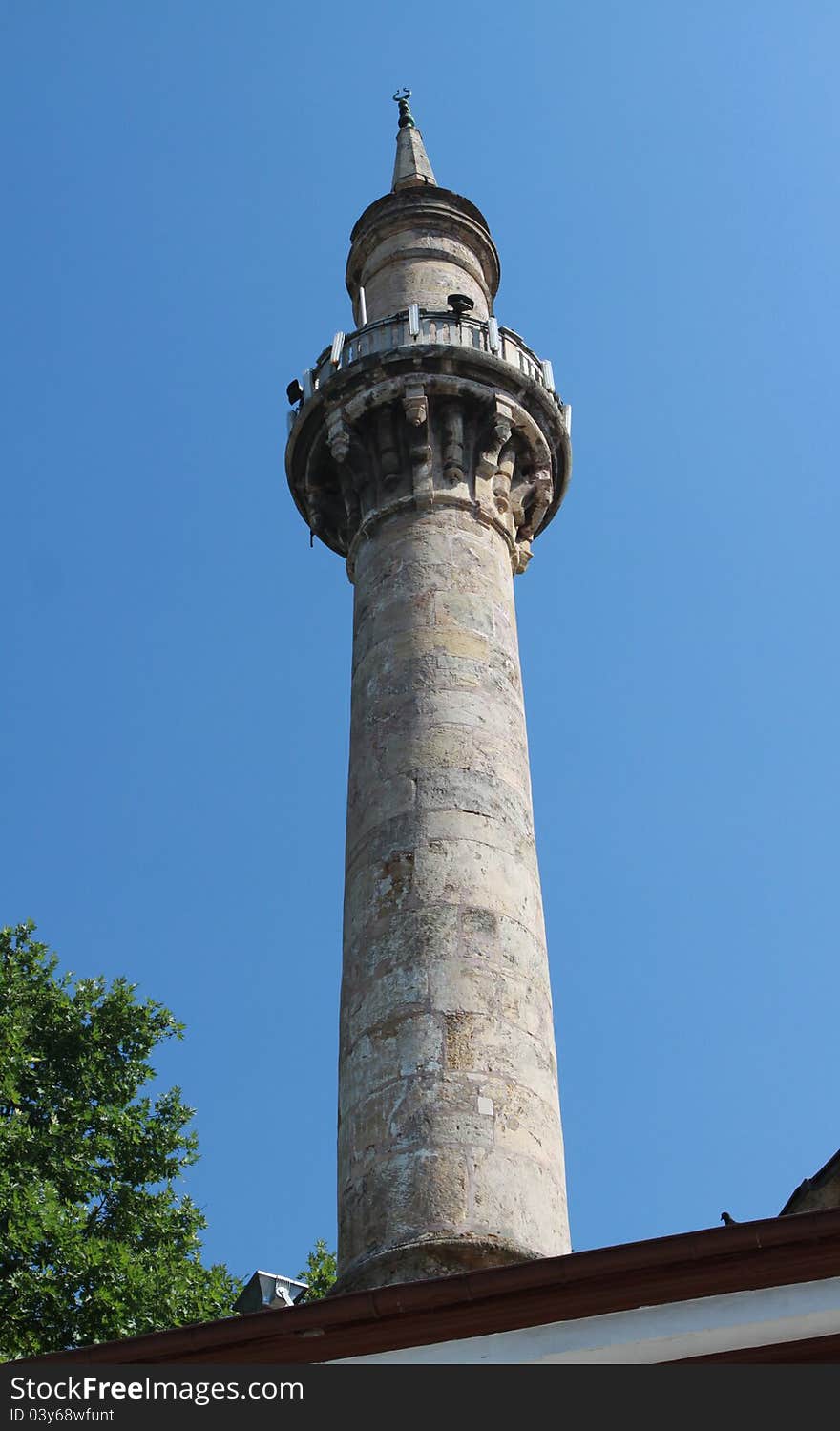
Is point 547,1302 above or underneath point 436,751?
underneath

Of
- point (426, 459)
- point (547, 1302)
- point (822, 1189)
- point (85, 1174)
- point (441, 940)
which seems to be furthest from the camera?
point (85, 1174)

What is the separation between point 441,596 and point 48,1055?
790cm

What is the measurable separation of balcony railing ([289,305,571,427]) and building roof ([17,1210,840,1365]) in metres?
9.92

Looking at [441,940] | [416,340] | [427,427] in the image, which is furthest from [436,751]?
[416,340]

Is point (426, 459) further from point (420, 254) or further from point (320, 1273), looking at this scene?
point (320, 1273)

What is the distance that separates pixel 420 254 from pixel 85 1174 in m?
9.53

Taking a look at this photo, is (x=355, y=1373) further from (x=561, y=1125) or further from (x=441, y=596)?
(x=441, y=596)

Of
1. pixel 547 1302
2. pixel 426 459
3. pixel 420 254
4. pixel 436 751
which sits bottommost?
pixel 547 1302

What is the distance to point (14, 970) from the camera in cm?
1920

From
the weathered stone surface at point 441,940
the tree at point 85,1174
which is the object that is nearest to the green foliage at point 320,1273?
the tree at point 85,1174

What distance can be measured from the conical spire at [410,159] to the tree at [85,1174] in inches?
360

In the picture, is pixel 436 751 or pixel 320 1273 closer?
pixel 436 751

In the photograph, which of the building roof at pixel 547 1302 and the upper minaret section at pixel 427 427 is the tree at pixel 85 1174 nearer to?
the upper minaret section at pixel 427 427

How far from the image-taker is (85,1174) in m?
17.3
